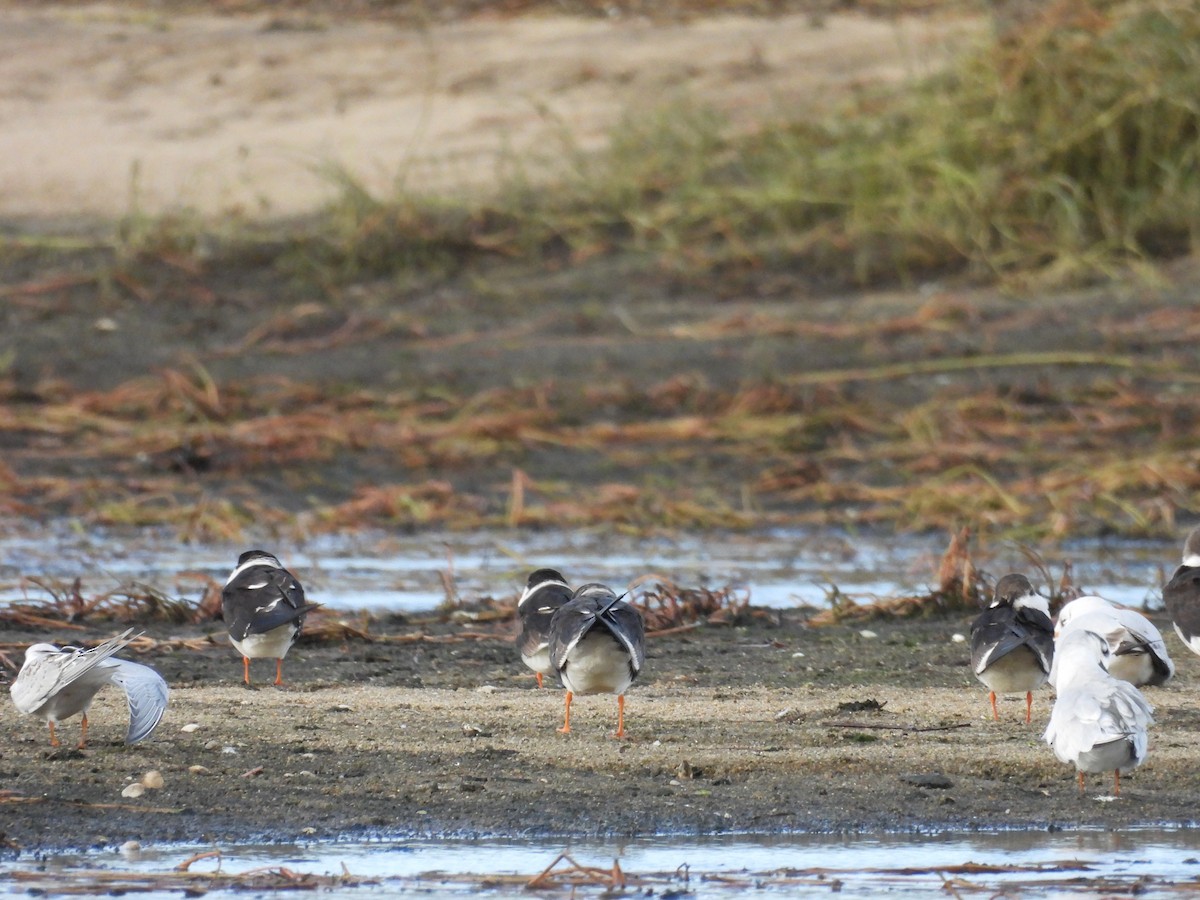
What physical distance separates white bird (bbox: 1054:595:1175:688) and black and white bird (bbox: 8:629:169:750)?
2690mm

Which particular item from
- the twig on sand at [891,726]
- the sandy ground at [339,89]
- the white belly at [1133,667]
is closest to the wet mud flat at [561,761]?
the twig on sand at [891,726]

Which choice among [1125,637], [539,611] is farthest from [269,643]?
[1125,637]

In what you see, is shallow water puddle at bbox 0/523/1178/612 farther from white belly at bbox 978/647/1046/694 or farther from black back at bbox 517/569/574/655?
white belly at bbox 978/647/1046/694

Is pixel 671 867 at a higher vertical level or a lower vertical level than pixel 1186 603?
lower

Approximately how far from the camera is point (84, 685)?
5504mm

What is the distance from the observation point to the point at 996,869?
16.1ft

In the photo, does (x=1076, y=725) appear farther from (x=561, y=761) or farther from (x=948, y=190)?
(x=948, y=190)

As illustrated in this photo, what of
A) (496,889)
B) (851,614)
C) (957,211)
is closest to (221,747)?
(496,889)

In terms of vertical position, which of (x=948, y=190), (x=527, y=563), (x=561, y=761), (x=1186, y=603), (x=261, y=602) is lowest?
(x=561, y=761)

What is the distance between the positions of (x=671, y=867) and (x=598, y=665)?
1121 mm

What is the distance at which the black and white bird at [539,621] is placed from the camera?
6.50 m

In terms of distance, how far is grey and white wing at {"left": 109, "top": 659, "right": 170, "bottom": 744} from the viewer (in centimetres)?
539

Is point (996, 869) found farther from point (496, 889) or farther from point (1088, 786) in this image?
point (496, 889)

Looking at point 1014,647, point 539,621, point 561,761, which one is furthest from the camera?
point 539,621
